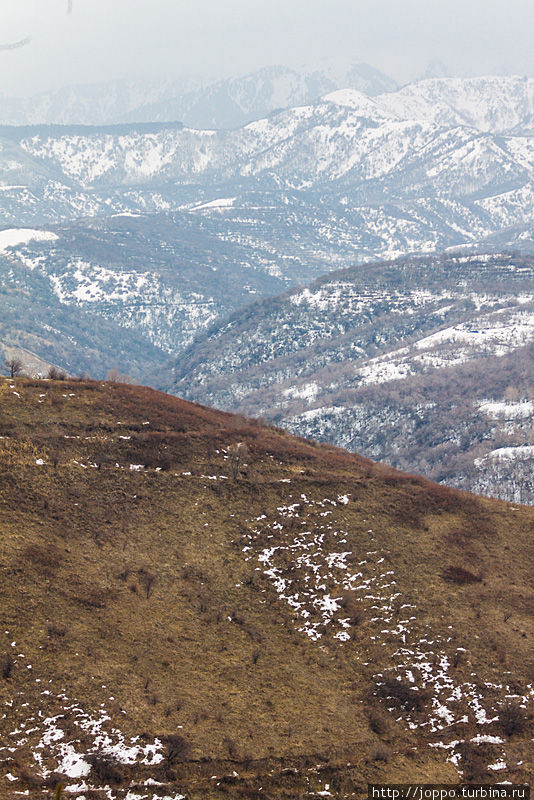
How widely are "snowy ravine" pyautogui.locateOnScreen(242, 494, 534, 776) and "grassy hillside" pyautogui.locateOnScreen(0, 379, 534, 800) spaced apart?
0.18 meters

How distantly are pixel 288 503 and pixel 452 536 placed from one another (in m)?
16.1

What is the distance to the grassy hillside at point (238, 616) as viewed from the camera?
150 feet

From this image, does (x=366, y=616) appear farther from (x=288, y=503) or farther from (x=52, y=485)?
(x=52, y=485)

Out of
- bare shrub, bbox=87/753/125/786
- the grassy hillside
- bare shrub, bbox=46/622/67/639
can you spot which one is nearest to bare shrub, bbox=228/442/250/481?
the grassy hillside

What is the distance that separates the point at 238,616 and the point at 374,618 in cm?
1057

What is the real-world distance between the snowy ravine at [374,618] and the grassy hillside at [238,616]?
0.59 feet

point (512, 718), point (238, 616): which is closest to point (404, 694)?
point (512, 718)

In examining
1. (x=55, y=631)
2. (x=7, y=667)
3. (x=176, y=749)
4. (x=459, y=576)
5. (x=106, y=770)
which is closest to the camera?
(x=106, y=770)

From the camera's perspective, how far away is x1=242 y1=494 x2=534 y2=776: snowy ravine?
5122cm

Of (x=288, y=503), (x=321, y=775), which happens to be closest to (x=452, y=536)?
(x=288, y=503)

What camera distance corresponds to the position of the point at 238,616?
61562 millimetres

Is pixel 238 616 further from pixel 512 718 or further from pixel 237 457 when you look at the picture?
pixel 237 457

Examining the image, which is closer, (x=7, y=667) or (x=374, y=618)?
(x=7, y=667)

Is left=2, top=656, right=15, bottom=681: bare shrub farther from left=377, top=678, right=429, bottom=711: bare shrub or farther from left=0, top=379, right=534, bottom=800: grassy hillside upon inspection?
left=377, top=678, right=429, bottom=711: bare shrub
